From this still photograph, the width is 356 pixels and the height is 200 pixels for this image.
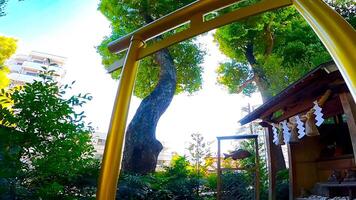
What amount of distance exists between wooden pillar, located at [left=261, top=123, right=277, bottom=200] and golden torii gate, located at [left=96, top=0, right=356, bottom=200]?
704 cm

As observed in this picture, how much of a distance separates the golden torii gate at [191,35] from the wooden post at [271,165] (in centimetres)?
708

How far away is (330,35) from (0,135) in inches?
159

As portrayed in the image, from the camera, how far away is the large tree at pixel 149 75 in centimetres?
932

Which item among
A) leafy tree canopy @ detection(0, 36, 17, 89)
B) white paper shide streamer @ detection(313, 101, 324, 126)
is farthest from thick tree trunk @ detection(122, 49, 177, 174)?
leafy tree canopy @ detection(0, 36, 17, 89)

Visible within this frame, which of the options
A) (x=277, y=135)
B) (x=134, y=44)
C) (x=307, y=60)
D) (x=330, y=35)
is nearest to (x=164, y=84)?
(x=277, y=135)

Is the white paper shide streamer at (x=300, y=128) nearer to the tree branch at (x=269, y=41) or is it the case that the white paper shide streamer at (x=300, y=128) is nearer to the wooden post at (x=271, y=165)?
the wooden post at (x=271, y=165)

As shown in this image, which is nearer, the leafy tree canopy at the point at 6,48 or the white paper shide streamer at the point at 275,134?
the white paper shide streamer at the point at 275,134

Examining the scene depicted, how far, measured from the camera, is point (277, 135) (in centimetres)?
738

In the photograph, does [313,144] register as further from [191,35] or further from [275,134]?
[191,35]

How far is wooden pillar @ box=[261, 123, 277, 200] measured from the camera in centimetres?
745

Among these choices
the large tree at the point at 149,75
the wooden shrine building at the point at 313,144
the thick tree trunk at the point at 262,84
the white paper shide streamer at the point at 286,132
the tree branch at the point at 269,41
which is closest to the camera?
the wooden shrine building at the point at 313,144

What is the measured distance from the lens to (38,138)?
3.80 metres

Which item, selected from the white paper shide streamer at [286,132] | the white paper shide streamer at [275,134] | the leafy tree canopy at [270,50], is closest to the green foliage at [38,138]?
the white paper shide streamer at [286,132]

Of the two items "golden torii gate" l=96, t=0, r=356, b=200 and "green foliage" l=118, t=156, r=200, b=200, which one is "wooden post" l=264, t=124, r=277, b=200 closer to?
"green foliage" l=118, t=156, r=200, b=200
